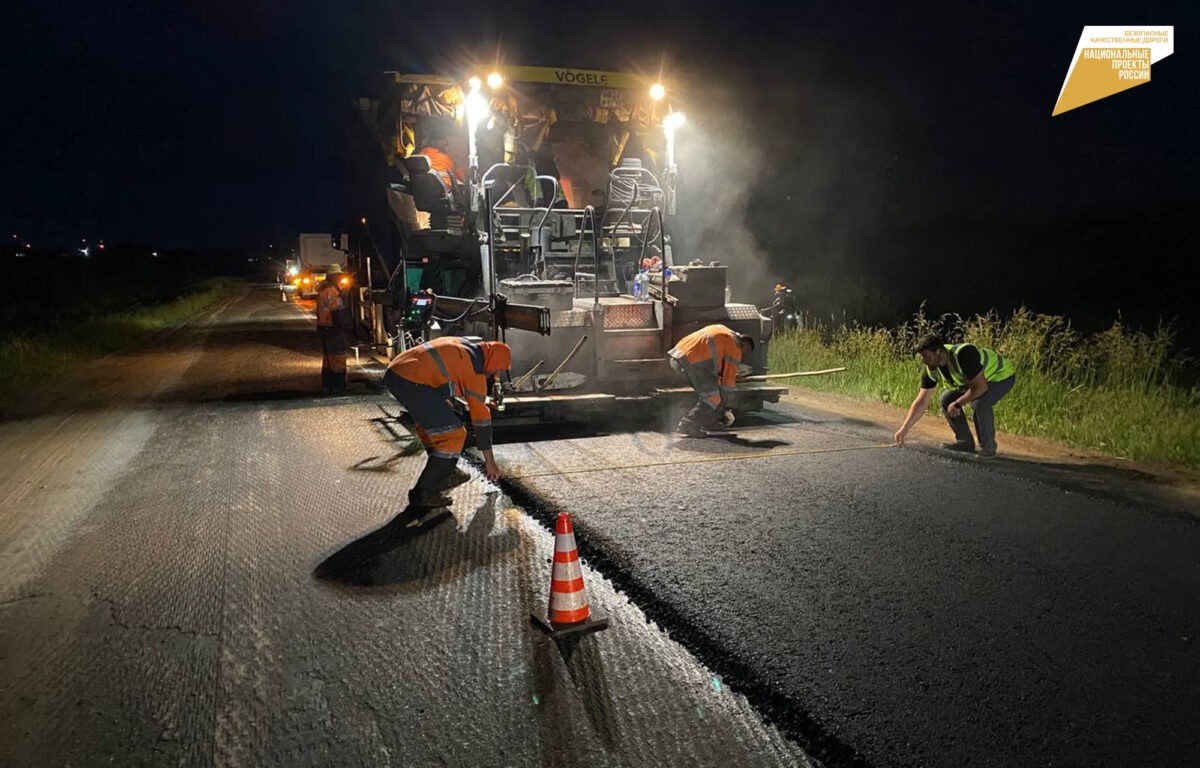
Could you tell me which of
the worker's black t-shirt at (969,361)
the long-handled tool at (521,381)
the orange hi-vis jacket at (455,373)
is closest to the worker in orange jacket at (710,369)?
the long-handled tool at (521,381)

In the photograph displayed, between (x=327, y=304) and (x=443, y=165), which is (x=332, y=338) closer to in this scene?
(x=327, y=304)

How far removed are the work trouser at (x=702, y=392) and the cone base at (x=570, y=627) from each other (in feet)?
14.0

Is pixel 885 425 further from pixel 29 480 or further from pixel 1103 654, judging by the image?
pixel 29 480

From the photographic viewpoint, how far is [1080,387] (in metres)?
8.02

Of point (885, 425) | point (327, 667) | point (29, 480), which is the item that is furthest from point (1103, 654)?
point (29, 480)

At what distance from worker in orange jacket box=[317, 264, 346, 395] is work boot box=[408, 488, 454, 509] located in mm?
5915

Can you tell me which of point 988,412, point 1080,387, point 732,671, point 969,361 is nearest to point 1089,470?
point 988,412

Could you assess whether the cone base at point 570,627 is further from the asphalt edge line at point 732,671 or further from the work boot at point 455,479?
the work boot at point 455,479

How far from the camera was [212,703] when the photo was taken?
9.51 ft

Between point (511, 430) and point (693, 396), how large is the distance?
1.94 m

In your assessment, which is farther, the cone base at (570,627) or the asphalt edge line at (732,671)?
the cone base at (570,627)

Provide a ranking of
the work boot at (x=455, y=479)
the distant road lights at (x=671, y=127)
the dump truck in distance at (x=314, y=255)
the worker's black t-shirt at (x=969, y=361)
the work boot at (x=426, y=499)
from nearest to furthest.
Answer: the work boot at (x=426, y=499), the work boot at (x=455, y=479), the worker's black t-shirt at (x=969, y=361), the distant road lights at (x=671, y=127), the dump truck in distance at (x=314, y=255)

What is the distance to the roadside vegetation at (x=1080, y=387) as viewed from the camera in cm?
679

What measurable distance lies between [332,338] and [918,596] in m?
8.68
